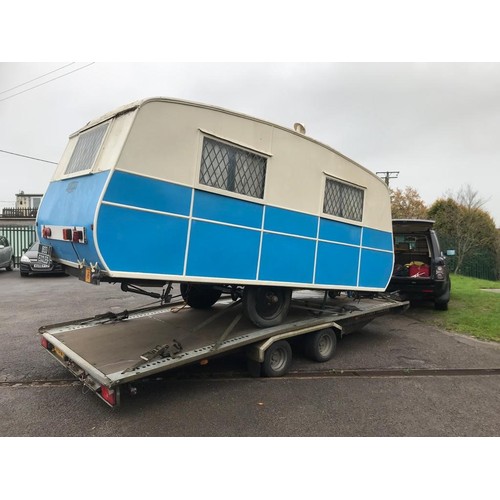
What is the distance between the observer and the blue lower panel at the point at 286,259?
15.0ft

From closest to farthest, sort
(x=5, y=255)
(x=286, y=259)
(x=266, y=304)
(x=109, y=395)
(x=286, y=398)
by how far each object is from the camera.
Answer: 1. (x=109, y=395)
2. (x=286, y=398)
3. (x=286, y=259)
4. (x=266, y=304)
5. (x=5, y=255)

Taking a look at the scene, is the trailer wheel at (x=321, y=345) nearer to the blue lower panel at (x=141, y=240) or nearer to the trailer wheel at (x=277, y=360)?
the trailer wheel at (x=277, y=360)

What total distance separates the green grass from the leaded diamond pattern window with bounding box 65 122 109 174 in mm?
7048

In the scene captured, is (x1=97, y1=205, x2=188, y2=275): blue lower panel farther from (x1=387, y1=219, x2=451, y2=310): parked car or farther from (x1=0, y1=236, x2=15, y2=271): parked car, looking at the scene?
(x1=0, y1=236, x2=15, y2=271): parked car

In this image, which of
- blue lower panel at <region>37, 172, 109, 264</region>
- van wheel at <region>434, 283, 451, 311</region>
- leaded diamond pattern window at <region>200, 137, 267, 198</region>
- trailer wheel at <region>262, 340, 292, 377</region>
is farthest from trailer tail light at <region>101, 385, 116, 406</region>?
van wheel at <region>434, 283, 451, 311</region>

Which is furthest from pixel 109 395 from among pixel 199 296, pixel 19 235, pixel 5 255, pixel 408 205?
pixel 408 205

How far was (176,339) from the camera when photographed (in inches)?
183

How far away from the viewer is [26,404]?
392 centimetres

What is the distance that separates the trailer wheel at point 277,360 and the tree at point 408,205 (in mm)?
27426

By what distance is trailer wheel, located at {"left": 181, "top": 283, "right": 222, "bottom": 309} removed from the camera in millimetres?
6223

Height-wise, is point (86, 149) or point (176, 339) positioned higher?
point (86, 149)

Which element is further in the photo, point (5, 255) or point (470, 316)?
point (5, 255)

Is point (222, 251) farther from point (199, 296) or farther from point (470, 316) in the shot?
point (470, 316)

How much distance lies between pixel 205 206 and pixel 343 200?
2.52 metres
